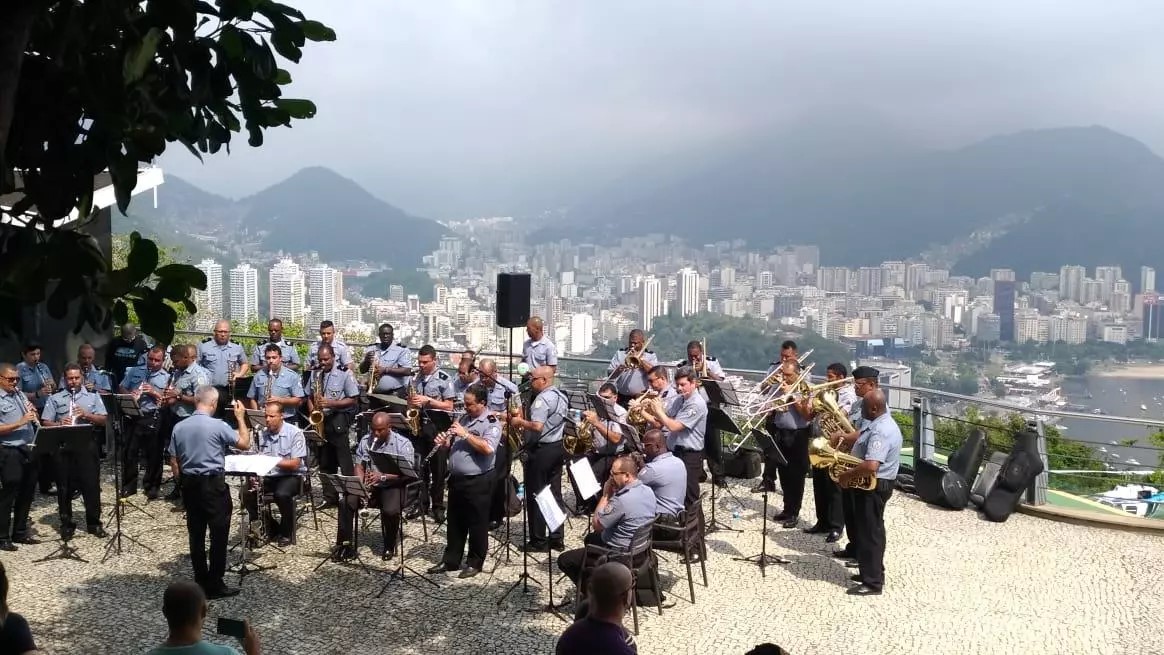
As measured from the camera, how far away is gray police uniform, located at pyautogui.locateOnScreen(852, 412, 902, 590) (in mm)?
9297

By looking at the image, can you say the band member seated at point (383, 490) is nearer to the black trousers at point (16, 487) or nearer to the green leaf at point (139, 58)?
the black trousers at point (16, 487)

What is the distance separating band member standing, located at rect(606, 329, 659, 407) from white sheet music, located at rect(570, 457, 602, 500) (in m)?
A: 4.05

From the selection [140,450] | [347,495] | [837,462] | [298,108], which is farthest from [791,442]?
[140,450]

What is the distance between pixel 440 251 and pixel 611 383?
72765 millimetres

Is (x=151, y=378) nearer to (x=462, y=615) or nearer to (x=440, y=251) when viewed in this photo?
(x=462, y=615)

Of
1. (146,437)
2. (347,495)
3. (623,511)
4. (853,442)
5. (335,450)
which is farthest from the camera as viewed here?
(146,437)

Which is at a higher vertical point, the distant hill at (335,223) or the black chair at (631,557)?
the distant hill at (335,223)

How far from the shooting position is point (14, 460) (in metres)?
10.6

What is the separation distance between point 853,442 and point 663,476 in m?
2.30

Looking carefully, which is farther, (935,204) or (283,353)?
(935,204)

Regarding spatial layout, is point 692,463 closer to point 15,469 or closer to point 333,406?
point 333,406

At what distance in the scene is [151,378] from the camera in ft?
42.0

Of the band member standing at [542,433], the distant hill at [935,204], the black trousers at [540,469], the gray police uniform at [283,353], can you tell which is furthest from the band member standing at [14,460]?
the distant hill at [935,204]

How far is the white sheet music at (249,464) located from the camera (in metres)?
9.47
